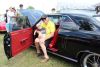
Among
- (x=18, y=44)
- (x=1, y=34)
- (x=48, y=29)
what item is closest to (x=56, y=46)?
(x=48, y=29)

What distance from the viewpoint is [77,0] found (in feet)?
43.2

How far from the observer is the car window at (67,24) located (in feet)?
16.6

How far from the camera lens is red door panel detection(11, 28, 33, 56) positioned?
5234 millimetres

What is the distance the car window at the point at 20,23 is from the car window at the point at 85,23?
2144 mm

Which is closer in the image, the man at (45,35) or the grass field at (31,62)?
the grass field at (31,62)

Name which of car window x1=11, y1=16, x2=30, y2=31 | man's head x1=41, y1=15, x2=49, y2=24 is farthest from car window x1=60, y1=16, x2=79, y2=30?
car window x1=11, y1=16, x2=30, y2=31

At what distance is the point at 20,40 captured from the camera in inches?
218

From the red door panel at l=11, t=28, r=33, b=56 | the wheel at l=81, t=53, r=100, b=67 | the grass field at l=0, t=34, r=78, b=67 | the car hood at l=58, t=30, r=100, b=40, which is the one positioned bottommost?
the grass field at l=0, t=34, r=78, b=67

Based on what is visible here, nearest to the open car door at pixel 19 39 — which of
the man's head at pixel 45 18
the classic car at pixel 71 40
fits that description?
the classic car at pixel 71 40

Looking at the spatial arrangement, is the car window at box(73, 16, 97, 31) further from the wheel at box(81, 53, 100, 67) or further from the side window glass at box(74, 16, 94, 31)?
the wheel at box(81, 53, 100, 67)

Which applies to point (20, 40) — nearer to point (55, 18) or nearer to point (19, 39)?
point (19, 39)

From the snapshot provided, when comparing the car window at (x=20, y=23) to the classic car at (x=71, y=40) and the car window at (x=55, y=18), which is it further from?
the car window at (x=55, y=18)

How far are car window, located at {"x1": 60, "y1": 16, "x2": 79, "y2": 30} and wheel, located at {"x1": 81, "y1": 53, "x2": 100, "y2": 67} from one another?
0.74 meters

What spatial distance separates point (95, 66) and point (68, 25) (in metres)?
1.23
